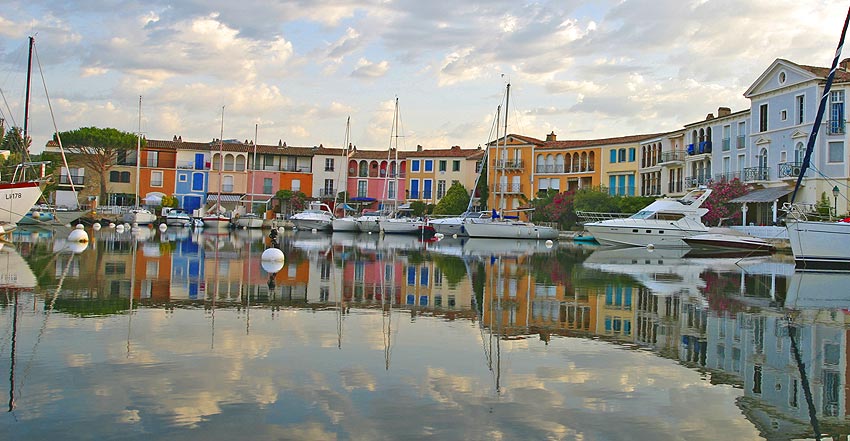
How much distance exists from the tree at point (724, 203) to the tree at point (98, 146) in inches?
2206

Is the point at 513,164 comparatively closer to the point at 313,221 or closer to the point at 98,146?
the point at 313,221

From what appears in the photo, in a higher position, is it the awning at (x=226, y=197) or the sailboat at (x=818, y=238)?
the awning at (x=226, y=197)

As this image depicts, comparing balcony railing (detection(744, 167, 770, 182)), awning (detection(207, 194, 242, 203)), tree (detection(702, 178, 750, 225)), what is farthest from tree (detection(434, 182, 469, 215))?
balcony railing (detection(744, 167, 770, 182))

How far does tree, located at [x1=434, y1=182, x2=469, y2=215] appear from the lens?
7575cm

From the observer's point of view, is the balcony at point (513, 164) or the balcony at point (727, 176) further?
the balcony at point (513, 164)

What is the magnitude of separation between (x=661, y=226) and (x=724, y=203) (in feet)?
26.0

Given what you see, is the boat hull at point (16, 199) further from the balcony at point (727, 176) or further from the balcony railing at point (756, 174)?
the balcony railing at point (756, 174)

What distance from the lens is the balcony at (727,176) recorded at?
51.5 m

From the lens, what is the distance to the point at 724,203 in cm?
4956

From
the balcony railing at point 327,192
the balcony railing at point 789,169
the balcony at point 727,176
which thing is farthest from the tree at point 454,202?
the balcony railing at point 789,169

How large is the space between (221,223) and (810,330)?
59411 millimetres

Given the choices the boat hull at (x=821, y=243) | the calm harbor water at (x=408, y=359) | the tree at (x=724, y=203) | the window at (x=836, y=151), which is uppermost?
the window at (x=836, y=151)

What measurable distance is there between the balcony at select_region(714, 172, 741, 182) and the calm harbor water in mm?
33652

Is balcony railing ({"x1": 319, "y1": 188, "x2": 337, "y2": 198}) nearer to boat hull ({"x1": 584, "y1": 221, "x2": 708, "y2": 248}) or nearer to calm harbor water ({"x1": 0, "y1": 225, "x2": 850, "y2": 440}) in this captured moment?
boat hull ({"x1": 584, "y1": 221, "x2": 708, "y2": 248})
